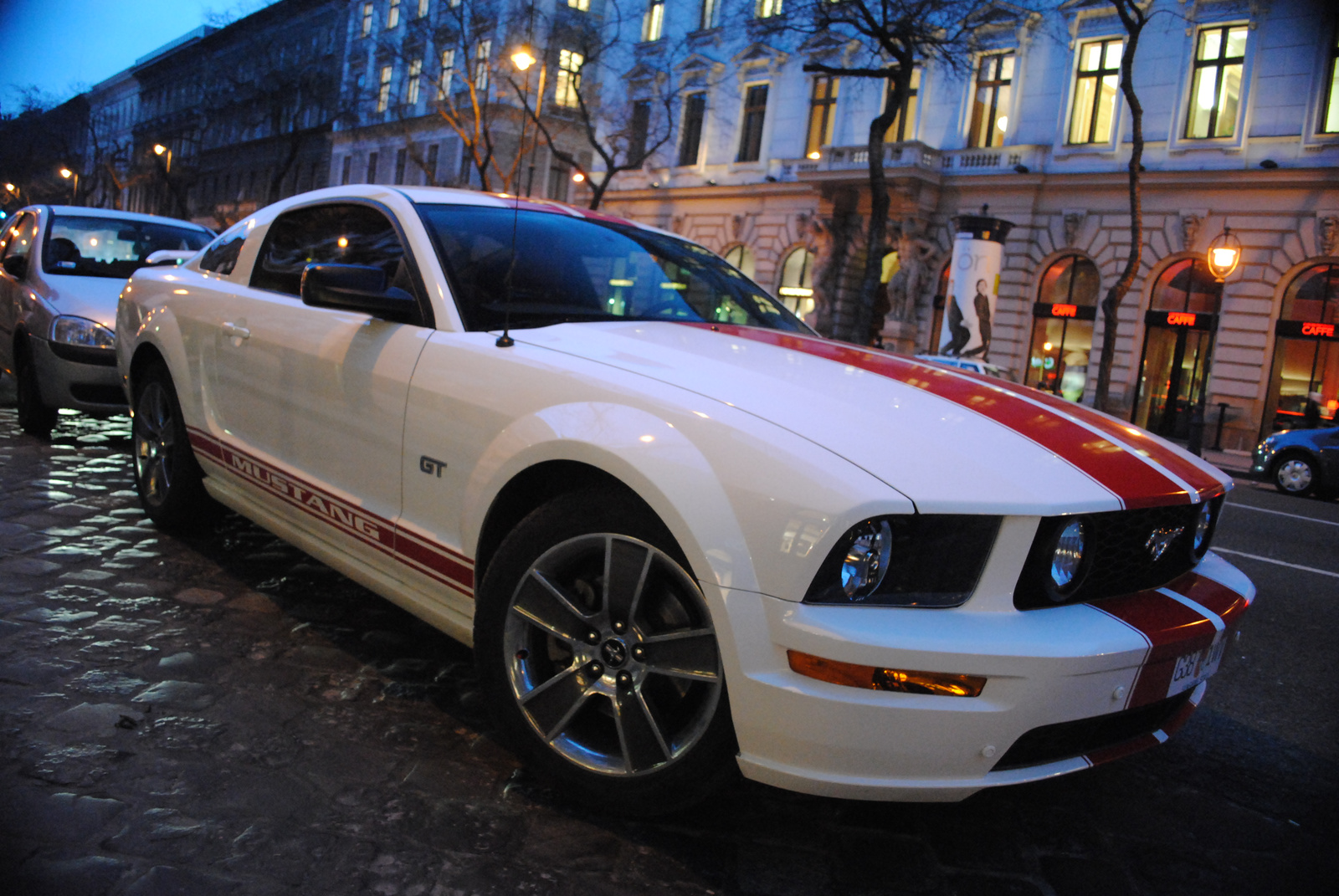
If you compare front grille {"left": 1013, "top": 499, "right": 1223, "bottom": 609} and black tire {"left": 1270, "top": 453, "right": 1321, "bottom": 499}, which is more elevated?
front grille {"left": 1013, "top": 499, "right": 1223, "bottom": 609}

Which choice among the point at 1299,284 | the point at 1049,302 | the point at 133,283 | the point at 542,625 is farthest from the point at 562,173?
the point at 542,625

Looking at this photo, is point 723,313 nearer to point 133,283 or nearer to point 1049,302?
point 133,283

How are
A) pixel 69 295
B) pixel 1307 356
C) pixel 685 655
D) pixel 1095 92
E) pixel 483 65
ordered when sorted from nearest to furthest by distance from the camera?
1. pixel 685 655
2. pixel 69 295
3. pixel 1307 356
4. pixel 1095 92
5. pixel 483 65

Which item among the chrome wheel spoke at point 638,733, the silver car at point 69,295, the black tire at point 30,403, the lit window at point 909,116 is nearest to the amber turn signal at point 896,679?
the chrome wheel spoke at point 638,733

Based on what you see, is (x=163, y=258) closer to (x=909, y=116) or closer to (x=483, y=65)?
(x=909, y=116)

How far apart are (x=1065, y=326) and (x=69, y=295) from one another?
2253cm

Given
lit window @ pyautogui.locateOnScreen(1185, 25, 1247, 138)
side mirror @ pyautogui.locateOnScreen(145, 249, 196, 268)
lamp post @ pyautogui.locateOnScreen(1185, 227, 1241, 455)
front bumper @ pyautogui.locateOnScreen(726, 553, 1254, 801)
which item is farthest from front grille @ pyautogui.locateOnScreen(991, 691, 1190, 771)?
lit window @ pyautogui.locateOnScreen(1185, 25, 1247, 138)

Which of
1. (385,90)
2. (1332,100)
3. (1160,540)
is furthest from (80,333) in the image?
(385,90)

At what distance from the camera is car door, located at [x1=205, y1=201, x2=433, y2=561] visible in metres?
3.00

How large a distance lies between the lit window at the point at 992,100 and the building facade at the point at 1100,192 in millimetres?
47

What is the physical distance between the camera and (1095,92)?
24.0 metres

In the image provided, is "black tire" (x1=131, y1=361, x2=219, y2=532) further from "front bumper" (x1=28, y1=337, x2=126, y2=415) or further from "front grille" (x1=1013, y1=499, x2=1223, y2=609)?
"front grille" (x1=1013, y1=499, x2=1223, y2=609)

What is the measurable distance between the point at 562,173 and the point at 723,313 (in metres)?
41.3

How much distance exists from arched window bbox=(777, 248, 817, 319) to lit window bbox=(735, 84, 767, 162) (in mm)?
3625
